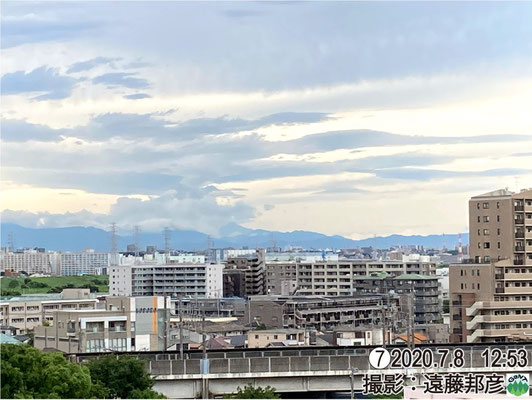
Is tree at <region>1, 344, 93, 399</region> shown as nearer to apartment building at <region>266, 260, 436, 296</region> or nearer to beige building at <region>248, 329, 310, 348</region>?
beige building at <region>248, 329, 310, 348</region>

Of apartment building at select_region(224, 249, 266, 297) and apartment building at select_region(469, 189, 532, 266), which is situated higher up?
apartment building at select_region(469, 189, 532, 266)

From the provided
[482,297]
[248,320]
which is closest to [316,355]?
[482,297]

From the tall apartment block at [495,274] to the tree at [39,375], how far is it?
8682 millimetres

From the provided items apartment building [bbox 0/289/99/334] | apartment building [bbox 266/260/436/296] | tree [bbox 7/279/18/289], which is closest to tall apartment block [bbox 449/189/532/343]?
apartment building [bbox 0/289/99/334]

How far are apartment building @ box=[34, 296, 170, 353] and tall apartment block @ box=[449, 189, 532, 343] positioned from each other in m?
3.91

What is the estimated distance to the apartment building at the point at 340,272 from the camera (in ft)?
78.7

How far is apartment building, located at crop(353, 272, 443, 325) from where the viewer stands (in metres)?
17.5

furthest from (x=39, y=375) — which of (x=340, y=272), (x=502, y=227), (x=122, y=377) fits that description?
(x=340, y=272)

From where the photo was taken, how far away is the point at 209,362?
5988 millimetres

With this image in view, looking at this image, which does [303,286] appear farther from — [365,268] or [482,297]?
[482,297]

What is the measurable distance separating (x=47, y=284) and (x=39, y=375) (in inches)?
1057

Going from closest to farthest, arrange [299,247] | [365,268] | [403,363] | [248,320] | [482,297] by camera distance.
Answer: [403,363], [482,297], [248,320], [365,268], [299,247]

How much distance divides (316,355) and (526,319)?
710 cm

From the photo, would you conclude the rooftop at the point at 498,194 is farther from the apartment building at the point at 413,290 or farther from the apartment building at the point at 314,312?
the apartment building at the point at 314,312
